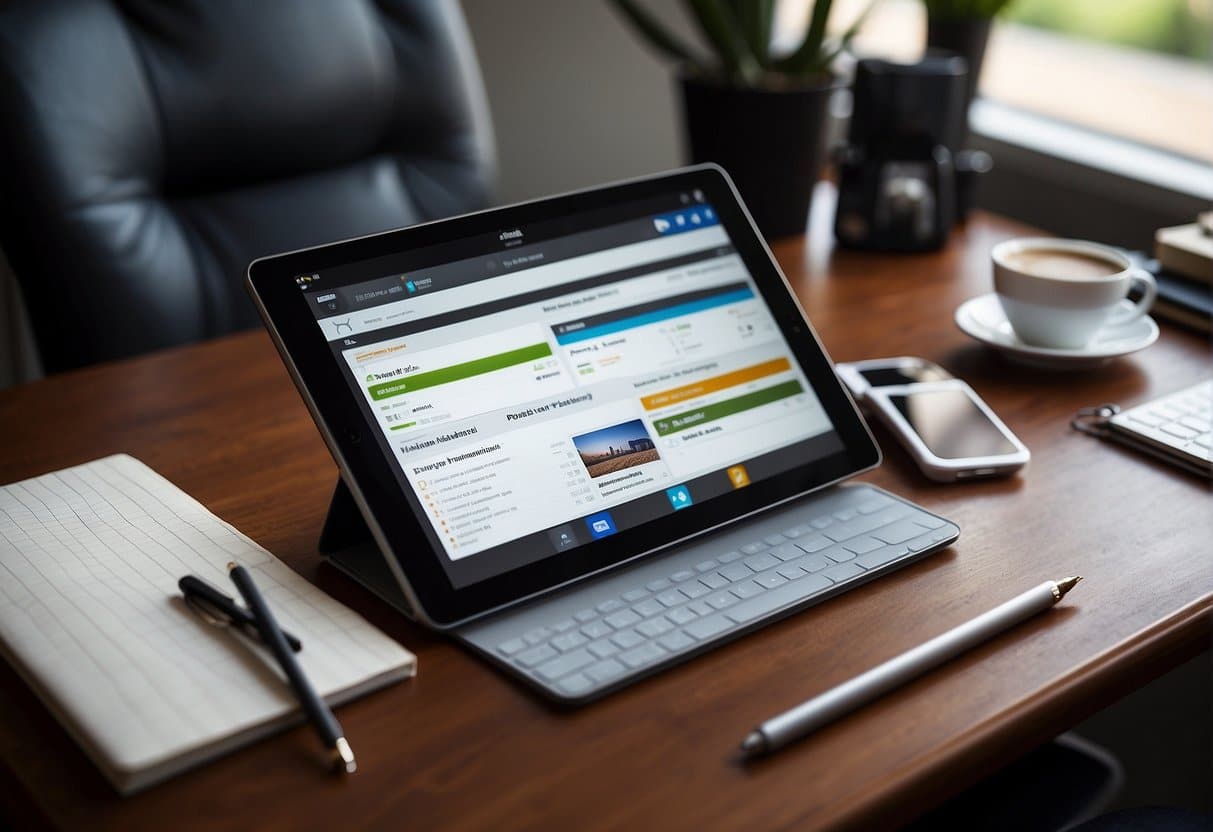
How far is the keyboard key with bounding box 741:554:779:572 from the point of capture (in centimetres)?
77

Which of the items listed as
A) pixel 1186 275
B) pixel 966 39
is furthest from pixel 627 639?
pixel 966 39

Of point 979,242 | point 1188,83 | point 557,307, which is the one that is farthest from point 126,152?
point 1188,83

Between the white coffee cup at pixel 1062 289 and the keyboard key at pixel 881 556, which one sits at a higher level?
the white coffee cup at pixel 1062 289

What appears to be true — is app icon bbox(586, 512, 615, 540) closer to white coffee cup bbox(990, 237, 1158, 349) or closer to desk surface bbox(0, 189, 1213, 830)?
desk surface bbox(0, 189, 1213, 830)

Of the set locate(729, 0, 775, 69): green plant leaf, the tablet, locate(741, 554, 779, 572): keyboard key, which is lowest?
locate(741, 554, 779, 572): keyboard key

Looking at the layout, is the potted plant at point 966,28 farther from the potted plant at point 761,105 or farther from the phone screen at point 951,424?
the phone screen at point 951,424

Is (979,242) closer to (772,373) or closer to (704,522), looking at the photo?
(772,373)

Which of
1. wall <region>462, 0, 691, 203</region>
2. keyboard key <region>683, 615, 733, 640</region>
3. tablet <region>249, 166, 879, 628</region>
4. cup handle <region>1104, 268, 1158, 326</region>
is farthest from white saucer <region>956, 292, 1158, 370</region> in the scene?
wall <region>462, 0, 691, 203</region>

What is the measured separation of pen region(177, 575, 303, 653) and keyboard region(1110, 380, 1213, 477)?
27.4 inches

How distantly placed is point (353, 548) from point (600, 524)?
0.17 metres

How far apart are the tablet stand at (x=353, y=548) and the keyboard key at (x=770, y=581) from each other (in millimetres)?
229

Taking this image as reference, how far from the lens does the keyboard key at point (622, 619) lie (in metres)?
0.71

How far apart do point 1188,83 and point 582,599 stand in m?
2.06

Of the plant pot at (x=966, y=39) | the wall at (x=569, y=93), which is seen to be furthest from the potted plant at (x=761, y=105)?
the wall at (x=569, y=93)
